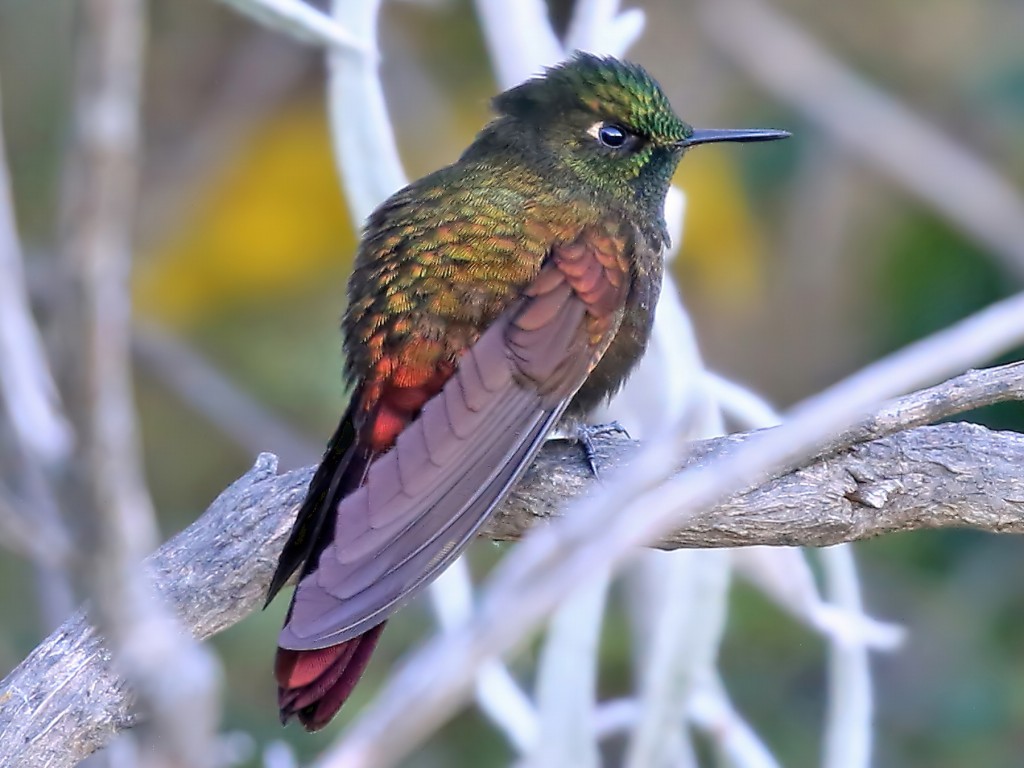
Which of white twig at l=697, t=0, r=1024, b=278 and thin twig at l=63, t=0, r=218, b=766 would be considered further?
white twig at l=697, t=0, r=1024, b=278

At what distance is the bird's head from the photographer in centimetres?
286

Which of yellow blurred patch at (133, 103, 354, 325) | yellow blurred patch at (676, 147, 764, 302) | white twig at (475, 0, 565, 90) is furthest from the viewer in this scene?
yellow blurred patch at (133, 103, 354, 325)

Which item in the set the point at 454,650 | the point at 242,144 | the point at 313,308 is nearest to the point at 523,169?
the point at 454,650

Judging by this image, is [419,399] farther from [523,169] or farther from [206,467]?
[206,467]

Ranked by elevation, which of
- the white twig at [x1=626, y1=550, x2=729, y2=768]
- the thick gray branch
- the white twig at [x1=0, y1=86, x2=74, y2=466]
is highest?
the white twig at [x1=0, y1=86, x2=74, y2=466]

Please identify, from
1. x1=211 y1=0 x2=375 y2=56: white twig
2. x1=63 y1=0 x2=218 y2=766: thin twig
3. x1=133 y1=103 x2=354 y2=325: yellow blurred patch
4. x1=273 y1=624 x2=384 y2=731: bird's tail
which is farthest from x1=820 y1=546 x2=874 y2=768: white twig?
x1=133 y1=103 x2=354 y2=325: yellow blurred patch

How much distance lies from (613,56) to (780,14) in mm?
2769

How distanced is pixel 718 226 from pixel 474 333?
265 cm

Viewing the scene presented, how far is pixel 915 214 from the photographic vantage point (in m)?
4.52

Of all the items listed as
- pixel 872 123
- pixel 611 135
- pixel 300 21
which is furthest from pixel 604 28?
pixel 872 123

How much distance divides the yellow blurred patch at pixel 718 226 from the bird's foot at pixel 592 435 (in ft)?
7.54

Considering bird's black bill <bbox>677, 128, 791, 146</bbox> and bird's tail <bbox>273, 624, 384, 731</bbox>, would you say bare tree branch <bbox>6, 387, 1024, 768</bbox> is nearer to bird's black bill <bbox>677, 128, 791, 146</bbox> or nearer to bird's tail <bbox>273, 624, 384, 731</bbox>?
bird's tail <bbox>273, 624, 384, 731</bbox>

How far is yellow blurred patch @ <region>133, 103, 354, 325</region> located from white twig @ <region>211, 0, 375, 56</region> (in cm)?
232

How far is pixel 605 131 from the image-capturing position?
2898mm
